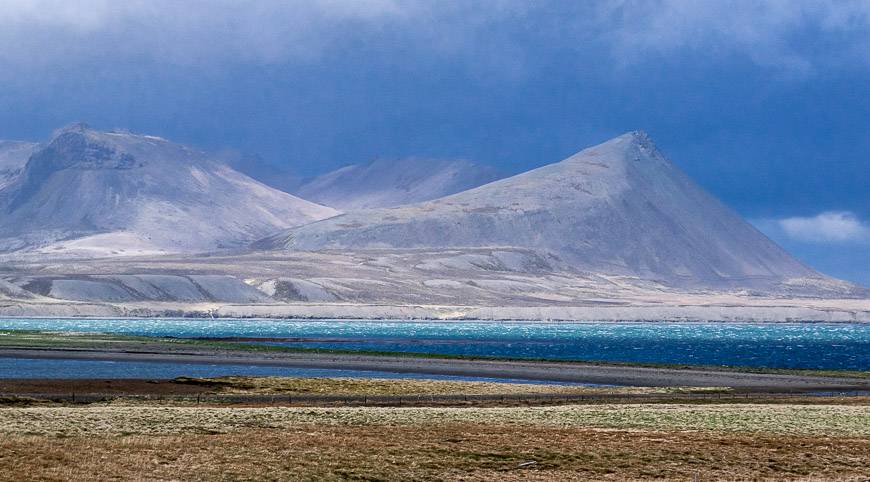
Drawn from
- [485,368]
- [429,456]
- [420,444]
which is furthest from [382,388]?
[429,456]

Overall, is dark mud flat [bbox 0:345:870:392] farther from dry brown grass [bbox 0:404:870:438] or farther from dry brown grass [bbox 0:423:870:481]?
dry brown grass [bbox 0:423:870:481]

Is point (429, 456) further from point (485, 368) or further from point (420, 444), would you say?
point (485, 368)

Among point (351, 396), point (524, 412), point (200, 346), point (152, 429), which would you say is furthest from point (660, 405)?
point (200, 346)

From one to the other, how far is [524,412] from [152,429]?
17103 mm

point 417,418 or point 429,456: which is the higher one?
point 417,418

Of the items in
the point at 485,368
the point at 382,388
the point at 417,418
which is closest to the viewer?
the point at 417,418

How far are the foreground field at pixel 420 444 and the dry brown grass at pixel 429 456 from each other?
0.06m

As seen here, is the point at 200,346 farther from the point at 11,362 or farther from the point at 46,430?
the point at 46,430

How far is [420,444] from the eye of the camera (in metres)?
39.8

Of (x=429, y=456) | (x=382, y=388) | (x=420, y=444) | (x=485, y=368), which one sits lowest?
(x=429, y=456)

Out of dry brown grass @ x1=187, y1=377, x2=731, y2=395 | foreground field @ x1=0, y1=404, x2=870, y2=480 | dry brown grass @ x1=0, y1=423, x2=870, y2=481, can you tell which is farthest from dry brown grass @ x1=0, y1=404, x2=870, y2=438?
dry brown grass @ x1=187, y1=377, x2=731, y2=395

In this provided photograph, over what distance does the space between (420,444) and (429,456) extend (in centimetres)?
249

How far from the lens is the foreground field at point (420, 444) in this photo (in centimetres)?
3459

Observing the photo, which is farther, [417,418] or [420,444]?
[417,418]
